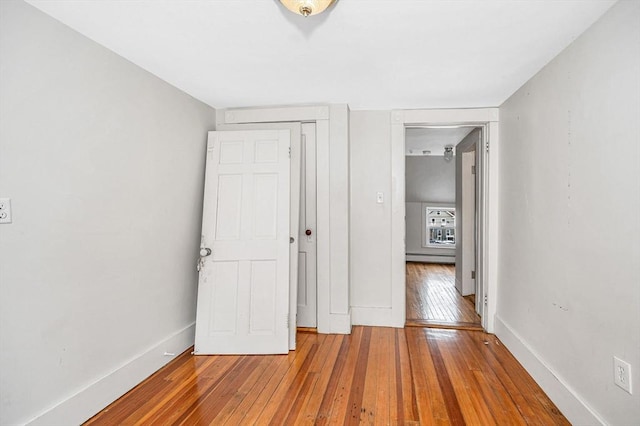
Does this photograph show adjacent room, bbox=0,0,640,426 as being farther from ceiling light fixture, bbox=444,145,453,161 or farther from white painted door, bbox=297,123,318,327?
ceiling light fixture, bbox=444,145,453,161

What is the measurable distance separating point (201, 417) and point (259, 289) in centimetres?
106

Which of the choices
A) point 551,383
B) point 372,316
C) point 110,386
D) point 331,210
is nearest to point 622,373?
point 551,383

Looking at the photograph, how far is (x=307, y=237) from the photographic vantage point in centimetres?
321

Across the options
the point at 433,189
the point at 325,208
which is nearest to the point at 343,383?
the point at 325,208

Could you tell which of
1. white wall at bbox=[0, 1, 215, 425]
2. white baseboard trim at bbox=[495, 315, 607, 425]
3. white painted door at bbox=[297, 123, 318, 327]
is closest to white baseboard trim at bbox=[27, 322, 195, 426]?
white wall at bbox=[0, 1, 215, 425]

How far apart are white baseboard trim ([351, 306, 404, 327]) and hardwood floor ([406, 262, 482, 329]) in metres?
0.27

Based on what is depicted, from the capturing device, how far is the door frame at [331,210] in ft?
10.2

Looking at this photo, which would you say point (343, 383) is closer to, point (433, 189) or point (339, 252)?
point (339, 252)

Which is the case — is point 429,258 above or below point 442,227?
below

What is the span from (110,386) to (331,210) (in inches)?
83.6

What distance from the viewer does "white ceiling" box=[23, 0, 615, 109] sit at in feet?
5.19

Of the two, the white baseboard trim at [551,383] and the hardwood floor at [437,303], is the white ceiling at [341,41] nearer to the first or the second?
the white baseboard trim at [551,383]

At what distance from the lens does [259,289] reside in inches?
110

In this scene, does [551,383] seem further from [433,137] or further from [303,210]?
[433,137]
